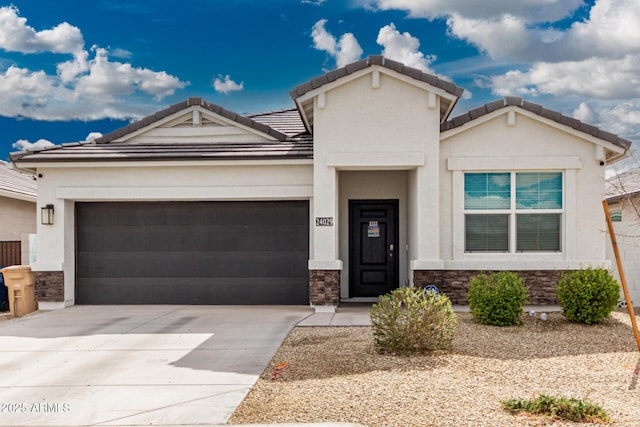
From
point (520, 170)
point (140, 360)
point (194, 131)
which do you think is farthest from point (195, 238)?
point (520, 170)

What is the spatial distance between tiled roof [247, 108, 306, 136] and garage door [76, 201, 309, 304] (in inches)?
106

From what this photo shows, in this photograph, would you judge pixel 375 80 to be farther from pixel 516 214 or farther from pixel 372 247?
pixel 372 247

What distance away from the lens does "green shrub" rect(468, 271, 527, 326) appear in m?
11.0

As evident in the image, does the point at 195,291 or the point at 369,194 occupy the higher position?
the point at 369,194

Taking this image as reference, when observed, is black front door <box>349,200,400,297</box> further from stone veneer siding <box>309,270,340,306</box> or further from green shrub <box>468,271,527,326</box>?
green shrub <box>468,271,527,326</box>

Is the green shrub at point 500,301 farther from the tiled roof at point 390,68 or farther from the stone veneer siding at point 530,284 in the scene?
the tiled roof at point 390,68

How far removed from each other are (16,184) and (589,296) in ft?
56.3

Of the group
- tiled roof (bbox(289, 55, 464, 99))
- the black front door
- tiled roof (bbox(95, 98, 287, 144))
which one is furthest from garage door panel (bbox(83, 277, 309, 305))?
tiled roof (bbox(289, 55, 464, 99))

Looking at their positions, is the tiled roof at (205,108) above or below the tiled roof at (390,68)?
below

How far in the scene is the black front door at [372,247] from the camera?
1522 cm

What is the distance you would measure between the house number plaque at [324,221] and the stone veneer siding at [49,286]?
5.96 m

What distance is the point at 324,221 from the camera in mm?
13148

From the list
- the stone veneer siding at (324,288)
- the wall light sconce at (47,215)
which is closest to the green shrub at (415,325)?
the stone veneer siding at (324,288)

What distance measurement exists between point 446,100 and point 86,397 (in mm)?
9177
